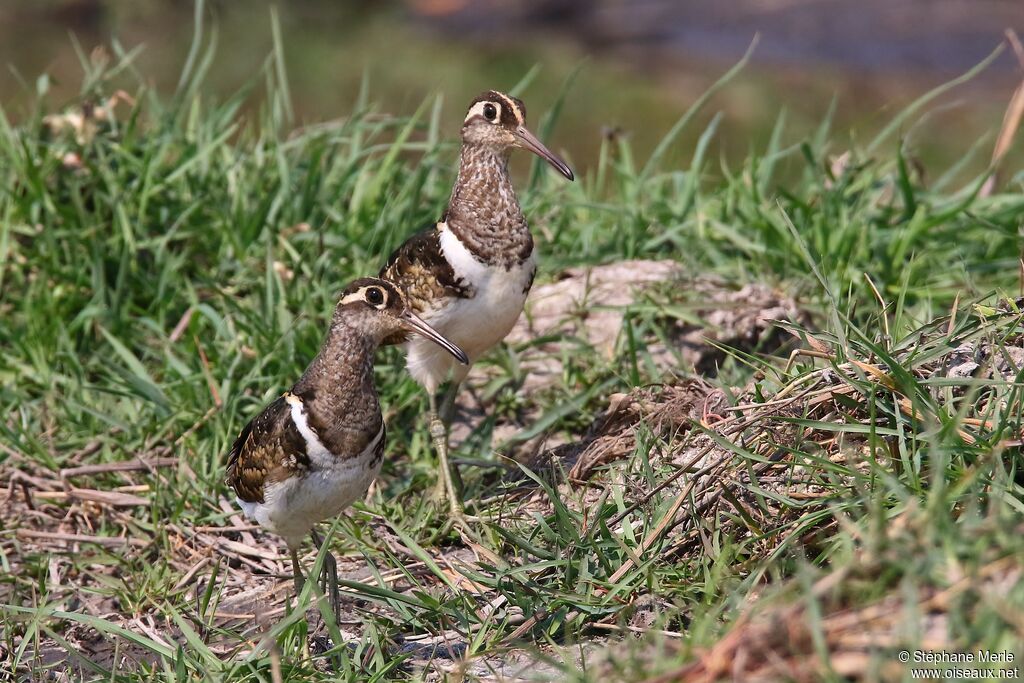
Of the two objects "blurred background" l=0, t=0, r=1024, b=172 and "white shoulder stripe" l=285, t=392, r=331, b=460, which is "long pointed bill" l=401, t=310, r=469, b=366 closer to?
"white shoulder stripe" l=285, t=392, r=331, b=460

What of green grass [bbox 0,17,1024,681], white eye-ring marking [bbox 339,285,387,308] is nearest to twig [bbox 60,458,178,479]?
green grass [bbox 0,17,1024,681]

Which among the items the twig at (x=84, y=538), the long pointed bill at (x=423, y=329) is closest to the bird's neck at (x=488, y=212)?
the long pointed bill at (x=423, y=329)

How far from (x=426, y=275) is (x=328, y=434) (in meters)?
0.85

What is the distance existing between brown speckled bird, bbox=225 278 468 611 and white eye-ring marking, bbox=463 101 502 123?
909mm

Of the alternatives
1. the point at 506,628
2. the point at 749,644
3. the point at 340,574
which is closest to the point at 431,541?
the point at 340,574

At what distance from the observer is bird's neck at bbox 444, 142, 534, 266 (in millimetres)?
4363

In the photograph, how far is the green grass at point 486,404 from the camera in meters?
3.30

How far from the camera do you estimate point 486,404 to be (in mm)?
5199

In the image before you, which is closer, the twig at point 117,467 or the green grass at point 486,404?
the green grass at point 486,404

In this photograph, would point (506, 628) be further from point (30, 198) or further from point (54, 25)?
point (54, 25)

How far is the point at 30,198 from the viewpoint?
217 inches

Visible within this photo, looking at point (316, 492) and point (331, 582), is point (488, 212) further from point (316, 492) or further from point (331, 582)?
point (331, 582)

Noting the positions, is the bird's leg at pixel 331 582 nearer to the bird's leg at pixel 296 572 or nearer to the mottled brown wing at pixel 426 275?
the bird's leg at pixel 296 572

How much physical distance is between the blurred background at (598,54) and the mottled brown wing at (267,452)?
18.6ft
